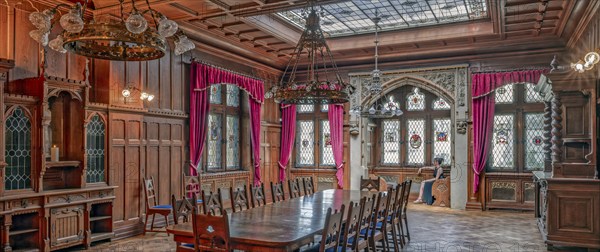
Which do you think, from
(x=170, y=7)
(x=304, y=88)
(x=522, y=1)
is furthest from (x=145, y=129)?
(x=522, y=1)

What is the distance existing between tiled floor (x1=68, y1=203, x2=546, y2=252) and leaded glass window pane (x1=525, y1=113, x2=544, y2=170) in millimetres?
1118

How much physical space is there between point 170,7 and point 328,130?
19.1 feet

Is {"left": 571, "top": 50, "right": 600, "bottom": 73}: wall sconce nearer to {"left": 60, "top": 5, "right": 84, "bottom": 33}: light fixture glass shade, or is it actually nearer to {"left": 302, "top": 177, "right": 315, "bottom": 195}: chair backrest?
{"left": 302, "top": 177, "right": 315, "bottom": 195}: chair backrest

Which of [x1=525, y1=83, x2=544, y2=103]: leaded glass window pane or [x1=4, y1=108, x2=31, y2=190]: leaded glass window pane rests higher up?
[x1=525, y1=83, x2=544, y2=103]: leaded glass window pane

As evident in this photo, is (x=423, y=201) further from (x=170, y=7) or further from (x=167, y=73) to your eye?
(x=170, y=7)

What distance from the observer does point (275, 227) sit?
168 inches

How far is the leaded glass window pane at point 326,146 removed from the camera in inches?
475

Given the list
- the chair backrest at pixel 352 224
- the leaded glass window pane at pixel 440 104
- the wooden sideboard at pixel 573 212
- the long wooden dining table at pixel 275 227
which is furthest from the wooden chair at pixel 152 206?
the leaded glass window pane at pixel 440 104

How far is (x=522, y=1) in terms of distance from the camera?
23.4 ft

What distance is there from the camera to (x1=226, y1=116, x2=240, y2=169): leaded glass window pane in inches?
419

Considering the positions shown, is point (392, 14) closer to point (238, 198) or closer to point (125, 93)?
point (238, 198)

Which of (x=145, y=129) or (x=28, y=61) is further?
(x=145, y=129)

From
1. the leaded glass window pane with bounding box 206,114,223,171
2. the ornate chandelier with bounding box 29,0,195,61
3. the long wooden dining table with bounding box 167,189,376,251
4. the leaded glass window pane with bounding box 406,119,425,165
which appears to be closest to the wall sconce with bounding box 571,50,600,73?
the long wooden dining table with bounding box 167,189,376,251

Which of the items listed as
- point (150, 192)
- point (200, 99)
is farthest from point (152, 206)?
point (200, 99)
